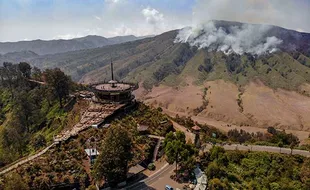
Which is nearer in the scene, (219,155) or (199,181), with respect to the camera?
(199,181)

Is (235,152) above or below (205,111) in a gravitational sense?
above

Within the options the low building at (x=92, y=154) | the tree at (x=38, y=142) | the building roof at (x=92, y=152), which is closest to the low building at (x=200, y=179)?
the low building at (x=92, y=154)

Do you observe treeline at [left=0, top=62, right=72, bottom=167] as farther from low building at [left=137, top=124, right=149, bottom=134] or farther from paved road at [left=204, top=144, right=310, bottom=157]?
paved road at [left=204, top=144, right=310, bottom=157]

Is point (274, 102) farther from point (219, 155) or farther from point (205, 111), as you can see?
point (219, 155)

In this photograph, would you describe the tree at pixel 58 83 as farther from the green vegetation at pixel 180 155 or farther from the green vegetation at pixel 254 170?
the green vegetation at pixel 254 170

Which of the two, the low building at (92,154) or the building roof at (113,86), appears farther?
the building roof at (113,86)

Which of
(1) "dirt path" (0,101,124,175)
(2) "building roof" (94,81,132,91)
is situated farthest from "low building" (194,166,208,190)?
(2) "building roof" (94,81,132,91)

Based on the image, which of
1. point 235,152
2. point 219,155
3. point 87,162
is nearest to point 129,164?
point 87,162
